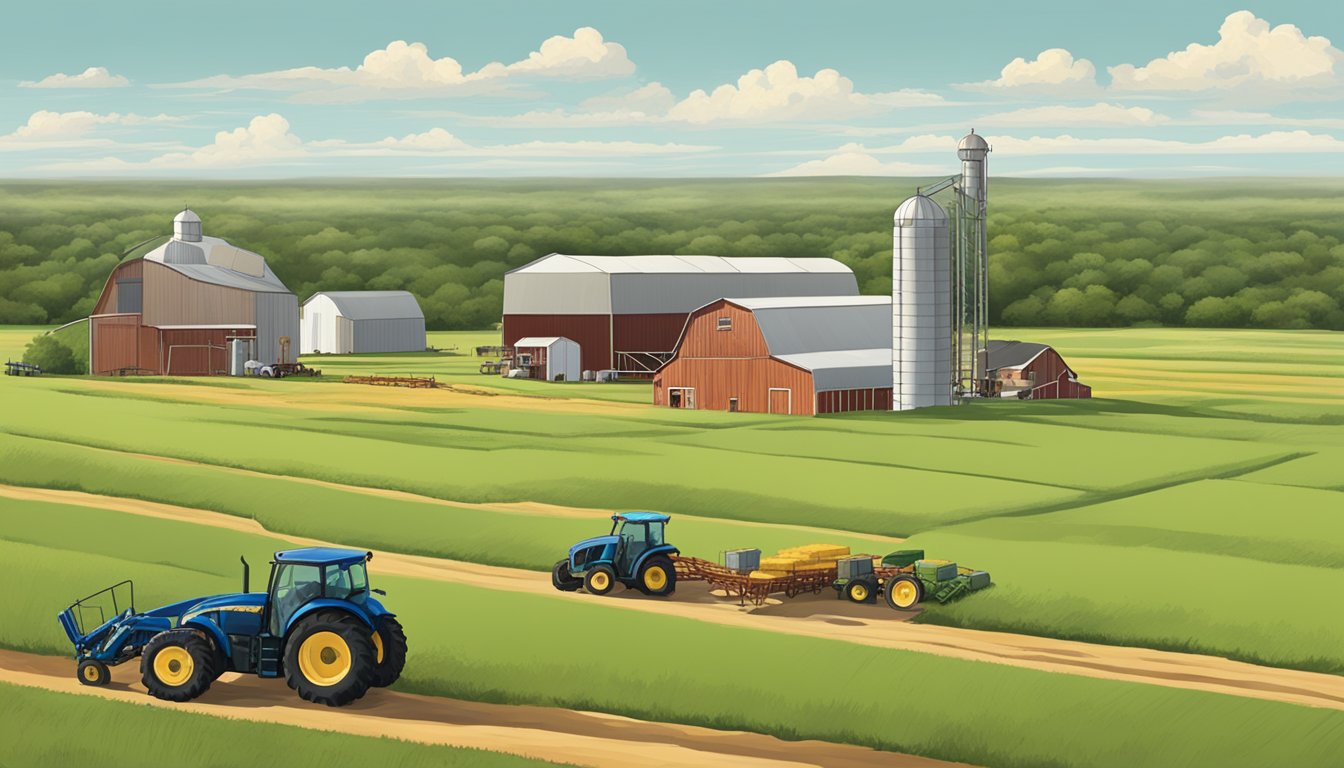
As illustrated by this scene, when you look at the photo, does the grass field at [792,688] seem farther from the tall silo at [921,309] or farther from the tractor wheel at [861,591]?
the tall silo at [921,309]

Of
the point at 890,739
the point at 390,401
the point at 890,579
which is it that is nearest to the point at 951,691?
the point at 890,739

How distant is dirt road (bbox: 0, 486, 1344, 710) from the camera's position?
103 feet

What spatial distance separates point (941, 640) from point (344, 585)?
1274cm

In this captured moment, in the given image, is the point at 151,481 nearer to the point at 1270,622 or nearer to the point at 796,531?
the point at 796,531

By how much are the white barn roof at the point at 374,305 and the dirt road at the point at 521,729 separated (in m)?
113

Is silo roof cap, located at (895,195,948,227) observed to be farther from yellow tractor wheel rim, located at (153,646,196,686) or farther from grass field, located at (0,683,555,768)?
grass field, located at (0,683,555,768)

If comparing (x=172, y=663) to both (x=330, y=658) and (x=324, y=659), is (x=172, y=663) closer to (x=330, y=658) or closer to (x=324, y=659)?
(x=324, y=659)

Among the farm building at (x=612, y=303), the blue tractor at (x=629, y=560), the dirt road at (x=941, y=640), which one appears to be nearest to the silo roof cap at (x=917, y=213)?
the farm building at (x=612, y=303)

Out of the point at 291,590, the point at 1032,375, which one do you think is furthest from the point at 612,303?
the point at 291,590

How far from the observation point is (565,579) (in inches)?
1537

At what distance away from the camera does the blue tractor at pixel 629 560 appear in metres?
38.1

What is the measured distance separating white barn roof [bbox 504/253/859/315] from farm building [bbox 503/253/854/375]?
0.07m

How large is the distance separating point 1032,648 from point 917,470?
25.2 m

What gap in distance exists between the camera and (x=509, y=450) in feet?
206
